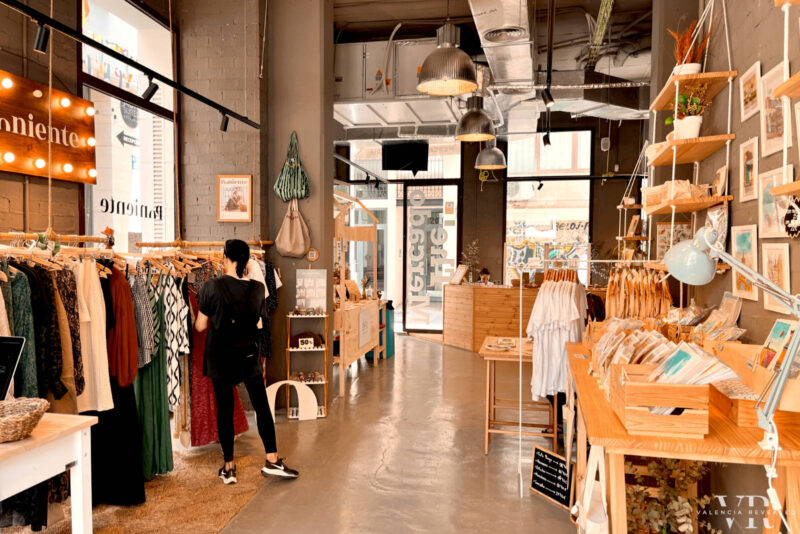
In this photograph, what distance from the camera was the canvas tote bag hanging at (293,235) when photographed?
17.7 ft

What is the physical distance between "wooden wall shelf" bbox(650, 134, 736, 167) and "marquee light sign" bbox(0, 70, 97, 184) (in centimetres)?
395

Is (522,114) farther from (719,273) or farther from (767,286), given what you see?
(767,286)

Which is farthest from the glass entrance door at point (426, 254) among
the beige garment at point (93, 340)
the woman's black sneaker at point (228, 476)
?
the beige garment at point (93, 340)

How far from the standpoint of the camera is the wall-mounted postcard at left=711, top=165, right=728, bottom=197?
9.60 feet

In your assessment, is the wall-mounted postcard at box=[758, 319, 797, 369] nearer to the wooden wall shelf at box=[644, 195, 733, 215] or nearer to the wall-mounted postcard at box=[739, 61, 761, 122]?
the wooden wall shelf at box=[644, 195, 733, 215]

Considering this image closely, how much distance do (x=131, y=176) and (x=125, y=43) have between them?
130 cm

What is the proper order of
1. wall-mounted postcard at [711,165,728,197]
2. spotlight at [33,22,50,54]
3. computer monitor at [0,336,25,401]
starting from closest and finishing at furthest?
computer monitor at [0,336,25,401], spotlight at [33,22,50,54], wall-mounted postcard at [711,165,728,197]

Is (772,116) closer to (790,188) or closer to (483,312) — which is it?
(790,188)

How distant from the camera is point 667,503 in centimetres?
258

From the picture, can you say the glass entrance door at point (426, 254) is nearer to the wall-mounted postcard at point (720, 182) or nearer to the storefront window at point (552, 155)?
the storefront window at point (552, 155)

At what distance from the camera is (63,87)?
160 inches

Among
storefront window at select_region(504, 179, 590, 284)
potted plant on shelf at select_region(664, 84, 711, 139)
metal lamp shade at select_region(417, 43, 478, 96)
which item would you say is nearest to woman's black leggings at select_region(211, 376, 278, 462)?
metal lamp shade at select_region(417, 43, 478, 96)

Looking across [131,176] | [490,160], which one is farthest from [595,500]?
[490,160]

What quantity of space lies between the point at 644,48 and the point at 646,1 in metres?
0.89
